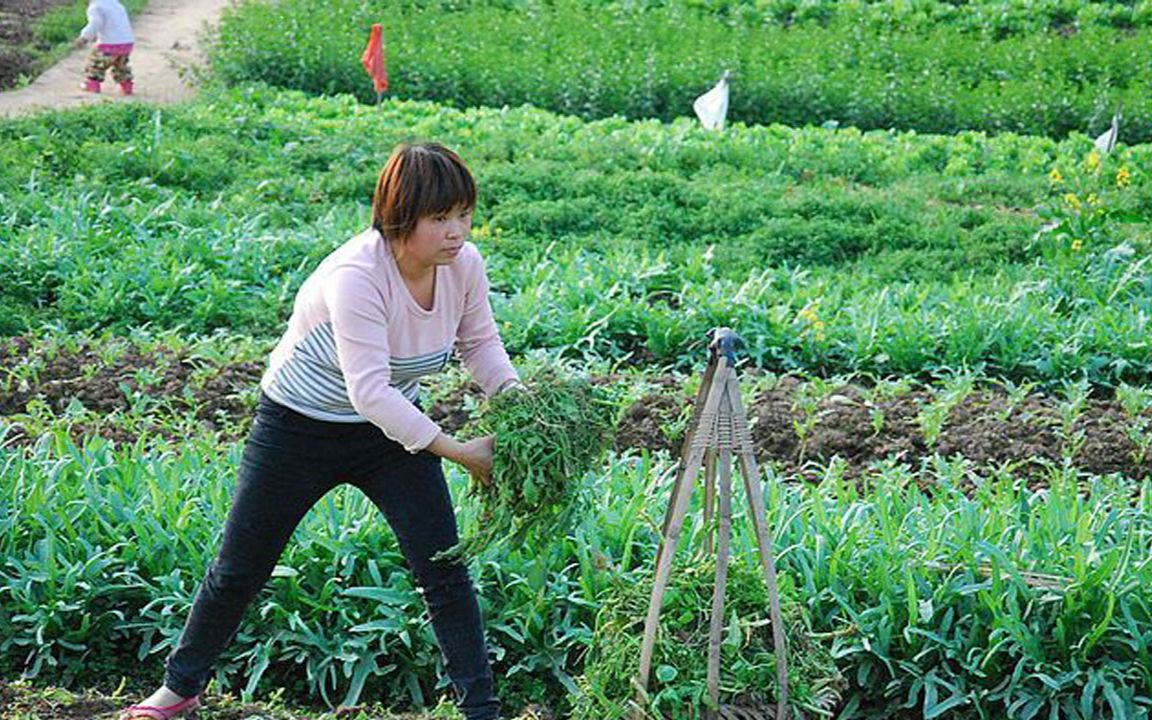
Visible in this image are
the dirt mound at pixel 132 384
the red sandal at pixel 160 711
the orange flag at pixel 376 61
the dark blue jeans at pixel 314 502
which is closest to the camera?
the dark blue jeans at pixel 314 502

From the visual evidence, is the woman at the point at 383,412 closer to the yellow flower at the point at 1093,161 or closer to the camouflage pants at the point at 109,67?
the yellow flower at the point at 1093,161

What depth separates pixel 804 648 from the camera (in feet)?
13.6

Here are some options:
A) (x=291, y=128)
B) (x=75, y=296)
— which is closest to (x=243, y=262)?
(x=75, y=296)

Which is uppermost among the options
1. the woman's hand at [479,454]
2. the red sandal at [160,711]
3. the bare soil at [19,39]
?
the woman's hand at [479,454]

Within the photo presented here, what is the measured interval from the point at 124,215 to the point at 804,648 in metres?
6.27

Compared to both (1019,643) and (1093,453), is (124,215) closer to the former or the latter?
(1093,453)

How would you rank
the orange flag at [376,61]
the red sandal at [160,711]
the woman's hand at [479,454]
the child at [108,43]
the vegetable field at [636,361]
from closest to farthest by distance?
the woman's hand at [479,454]
the red sandal at [160,711]
the vegetable field at [636,361]
the orange flag at [376,61]
the child at [108,43]

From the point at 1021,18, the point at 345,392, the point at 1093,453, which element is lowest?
the point at 1021,18

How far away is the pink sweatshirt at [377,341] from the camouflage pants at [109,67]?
11.4 metres

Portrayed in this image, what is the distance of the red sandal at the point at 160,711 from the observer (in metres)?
4.43

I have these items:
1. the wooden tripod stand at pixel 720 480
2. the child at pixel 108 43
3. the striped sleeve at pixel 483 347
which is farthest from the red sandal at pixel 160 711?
the child at pixel 108 43

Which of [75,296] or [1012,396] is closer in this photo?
[1012,396]

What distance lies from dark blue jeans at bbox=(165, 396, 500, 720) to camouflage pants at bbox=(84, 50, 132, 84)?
37.1 ft

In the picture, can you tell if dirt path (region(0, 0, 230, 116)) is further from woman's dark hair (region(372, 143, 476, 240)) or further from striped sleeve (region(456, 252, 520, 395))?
woman's dark hair (region(372, 143, 476, 240))
